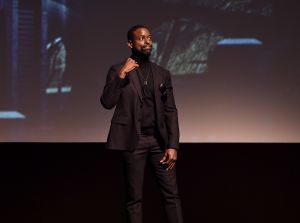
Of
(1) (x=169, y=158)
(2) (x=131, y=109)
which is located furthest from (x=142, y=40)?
(1) (x=169, y=158)

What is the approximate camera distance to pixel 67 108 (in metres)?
4.09

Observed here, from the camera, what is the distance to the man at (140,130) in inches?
97.7

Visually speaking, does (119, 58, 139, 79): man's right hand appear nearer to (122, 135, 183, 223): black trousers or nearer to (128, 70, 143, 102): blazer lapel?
(128, 70, 143, 102): blazer lapel

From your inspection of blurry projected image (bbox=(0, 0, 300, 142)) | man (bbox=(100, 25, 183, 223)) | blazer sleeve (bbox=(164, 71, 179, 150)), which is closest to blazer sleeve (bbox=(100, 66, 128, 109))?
man (bbox=(100, 25, 183, 223))

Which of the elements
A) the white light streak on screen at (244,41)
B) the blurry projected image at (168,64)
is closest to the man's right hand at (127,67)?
the blurry projected image at (168,64)

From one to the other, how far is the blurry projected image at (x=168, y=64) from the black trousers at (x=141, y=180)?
1.58m

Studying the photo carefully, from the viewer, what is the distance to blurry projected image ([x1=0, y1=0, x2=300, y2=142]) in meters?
4.04

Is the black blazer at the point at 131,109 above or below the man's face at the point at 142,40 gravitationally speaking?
below

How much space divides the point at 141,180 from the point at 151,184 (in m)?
1.29

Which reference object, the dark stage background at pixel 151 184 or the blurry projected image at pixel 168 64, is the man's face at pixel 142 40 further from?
the blurry projected image at pixel 168 64

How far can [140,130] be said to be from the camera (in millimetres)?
2492

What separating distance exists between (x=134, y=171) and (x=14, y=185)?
5.02 feet

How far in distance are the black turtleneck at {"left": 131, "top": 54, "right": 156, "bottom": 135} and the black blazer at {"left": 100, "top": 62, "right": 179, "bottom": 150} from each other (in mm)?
19

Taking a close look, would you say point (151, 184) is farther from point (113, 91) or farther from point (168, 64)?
point (113, 91)
